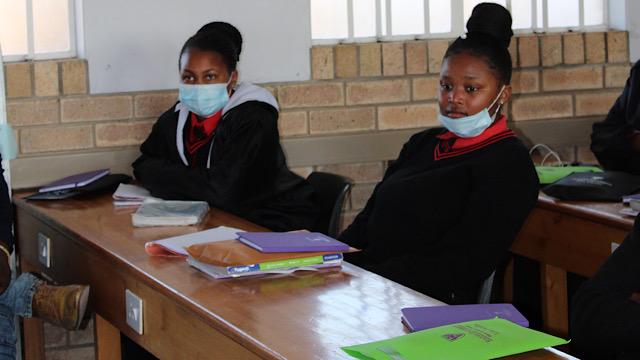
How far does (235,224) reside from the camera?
3.17 m

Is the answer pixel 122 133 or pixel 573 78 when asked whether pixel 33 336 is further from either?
pixel 573 78

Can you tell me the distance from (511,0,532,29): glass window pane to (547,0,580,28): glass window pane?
0.36 ft

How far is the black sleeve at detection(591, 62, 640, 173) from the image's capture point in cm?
400

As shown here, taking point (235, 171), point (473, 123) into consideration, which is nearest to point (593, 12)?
point (473, 123)

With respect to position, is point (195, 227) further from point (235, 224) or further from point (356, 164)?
point (356, 164)

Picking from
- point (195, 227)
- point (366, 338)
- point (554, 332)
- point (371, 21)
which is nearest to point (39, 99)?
point (195, 227)

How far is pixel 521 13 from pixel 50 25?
212cm

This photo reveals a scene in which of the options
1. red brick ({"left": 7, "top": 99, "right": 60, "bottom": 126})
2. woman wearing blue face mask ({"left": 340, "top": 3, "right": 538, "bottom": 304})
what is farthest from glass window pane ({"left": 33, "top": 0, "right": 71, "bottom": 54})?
woman wearing blue face mask ({"left": 340, "top": 3, "right": 538, "bottom": 304})

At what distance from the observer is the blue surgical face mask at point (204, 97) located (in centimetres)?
366

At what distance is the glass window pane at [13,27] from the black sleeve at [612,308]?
2.56 m

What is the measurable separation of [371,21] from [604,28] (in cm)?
119

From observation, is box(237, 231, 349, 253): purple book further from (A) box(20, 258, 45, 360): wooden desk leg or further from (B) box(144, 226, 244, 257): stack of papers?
(A) box(20, 258, 45, 360): wooden desk leg

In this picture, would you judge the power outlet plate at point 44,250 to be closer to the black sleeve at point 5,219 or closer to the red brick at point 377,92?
the black sleeve at point 5,219

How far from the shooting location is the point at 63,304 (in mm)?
2957
